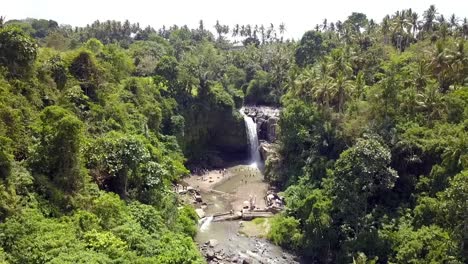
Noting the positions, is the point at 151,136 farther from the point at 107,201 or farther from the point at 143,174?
the point at 107,201

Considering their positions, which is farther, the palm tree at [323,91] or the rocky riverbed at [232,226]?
the palm tree at [323,91]

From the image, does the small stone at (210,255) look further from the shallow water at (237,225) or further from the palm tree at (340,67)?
the palm tree at (340,67)

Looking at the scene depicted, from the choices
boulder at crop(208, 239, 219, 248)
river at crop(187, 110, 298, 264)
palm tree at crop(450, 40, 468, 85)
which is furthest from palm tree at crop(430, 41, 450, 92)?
boulder at crop(208, 239, 219, 248)

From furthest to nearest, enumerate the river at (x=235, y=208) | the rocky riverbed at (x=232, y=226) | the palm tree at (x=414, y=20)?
the palm tree at (x=414, y=20) < the river at (x=235, y=208) < the rocky riverbed at (x=232, y=226)

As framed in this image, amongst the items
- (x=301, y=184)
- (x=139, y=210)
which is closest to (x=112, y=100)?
(x=139, y=210)

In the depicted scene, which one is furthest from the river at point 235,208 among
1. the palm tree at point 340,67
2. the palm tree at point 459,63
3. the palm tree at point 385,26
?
the palm tree at point 385,26
